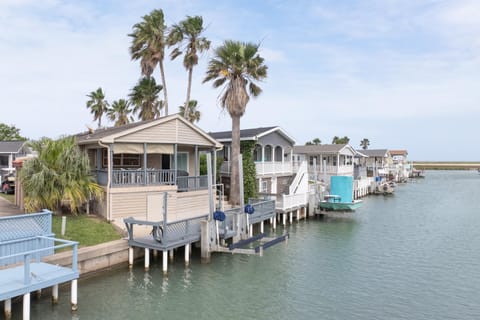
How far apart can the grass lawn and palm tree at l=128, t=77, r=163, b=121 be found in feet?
71.1

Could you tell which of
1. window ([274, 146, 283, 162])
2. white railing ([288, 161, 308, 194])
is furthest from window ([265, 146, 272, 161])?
white railing ([288, 161, 308, 194])

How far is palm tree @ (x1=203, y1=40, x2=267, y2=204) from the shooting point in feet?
74.1

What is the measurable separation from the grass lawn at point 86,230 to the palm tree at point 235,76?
990 cm

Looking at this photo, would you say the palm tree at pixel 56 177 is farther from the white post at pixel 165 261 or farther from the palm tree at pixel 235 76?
the palm tree at pixel 235 76

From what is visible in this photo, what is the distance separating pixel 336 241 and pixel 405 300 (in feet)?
28.4

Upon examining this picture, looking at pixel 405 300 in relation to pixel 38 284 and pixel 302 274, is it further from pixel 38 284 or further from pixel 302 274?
pixel 38 284

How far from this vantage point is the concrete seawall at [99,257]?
11250 millimetres

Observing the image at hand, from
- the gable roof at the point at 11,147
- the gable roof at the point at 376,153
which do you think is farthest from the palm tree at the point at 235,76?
the gable roof at the point at 376,153

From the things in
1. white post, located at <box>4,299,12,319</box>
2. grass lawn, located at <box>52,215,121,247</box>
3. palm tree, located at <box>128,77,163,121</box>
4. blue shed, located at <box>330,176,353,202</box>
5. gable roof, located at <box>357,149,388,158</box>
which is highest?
palm tree, located at <box>128,77,163,121</box>

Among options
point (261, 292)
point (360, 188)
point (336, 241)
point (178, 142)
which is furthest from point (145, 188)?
point (360, 188)

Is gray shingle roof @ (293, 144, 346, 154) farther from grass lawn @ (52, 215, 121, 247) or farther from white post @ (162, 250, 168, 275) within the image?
white post @ (162, 250, 168, 275)

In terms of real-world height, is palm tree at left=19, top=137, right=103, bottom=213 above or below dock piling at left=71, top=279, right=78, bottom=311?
above

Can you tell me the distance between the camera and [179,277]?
12.9m

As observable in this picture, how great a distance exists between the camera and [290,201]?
24.9m
